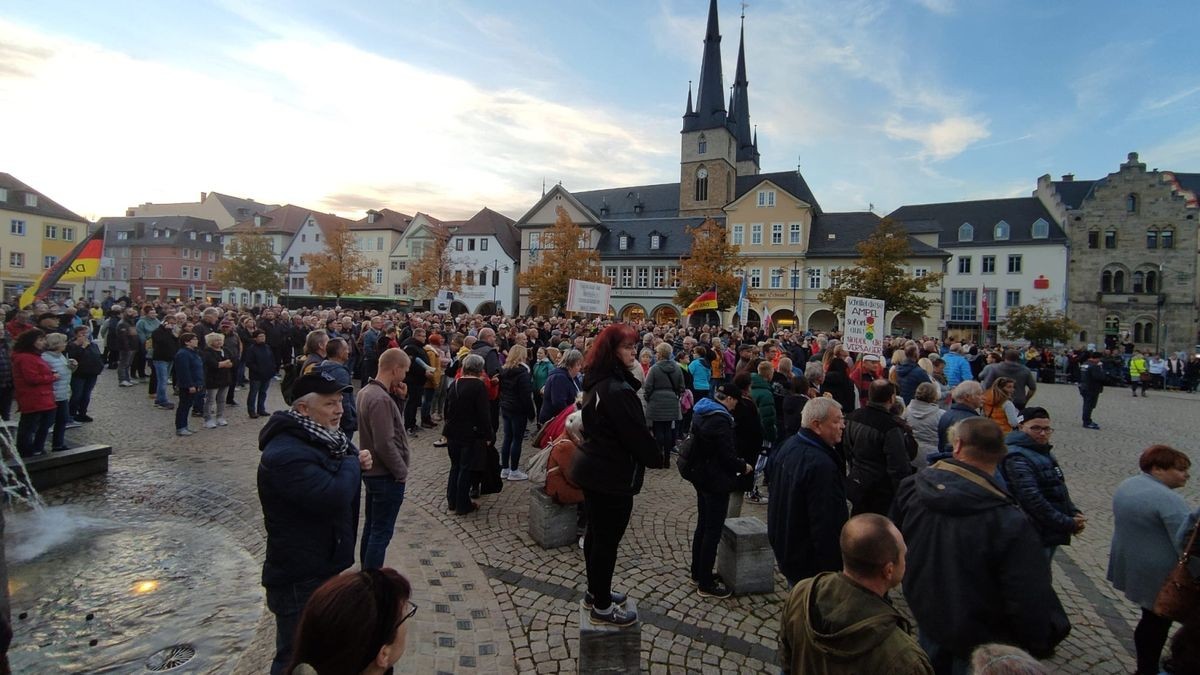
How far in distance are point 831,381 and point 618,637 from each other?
5923 millimetres

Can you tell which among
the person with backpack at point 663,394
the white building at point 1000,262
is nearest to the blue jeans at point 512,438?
the person with backpack at point 663,394

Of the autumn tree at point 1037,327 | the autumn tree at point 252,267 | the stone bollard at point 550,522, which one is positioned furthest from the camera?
the autumn tree at point 252,267

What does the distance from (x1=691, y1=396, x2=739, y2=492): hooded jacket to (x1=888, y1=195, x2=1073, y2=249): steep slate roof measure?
165 feet

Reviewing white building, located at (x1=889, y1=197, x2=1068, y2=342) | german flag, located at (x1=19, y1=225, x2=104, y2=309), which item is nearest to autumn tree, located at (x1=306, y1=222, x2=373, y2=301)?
german flag, located at (x1=19, y1=225, x2=104, y2=309)

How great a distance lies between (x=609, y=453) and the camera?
3.53 metres

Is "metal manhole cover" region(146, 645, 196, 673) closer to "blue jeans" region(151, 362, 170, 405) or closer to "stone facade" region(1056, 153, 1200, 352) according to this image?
"blue jeans" region(151, 362, 170, 405)

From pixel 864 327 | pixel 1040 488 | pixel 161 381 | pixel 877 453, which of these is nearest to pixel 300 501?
pixel 877 453

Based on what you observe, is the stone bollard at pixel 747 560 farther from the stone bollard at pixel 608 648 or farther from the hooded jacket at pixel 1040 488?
the hooded jacket at pixel 1040 488

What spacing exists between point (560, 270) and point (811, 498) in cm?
4326

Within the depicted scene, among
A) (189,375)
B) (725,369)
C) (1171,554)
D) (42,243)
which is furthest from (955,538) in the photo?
(42,243)

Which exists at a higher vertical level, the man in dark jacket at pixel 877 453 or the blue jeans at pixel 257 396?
the man in dark jacket at pixel 877 453

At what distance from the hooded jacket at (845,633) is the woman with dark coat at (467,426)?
456 centimetres

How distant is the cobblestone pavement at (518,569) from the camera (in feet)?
13.3

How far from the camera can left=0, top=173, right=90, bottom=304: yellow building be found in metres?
48.9
